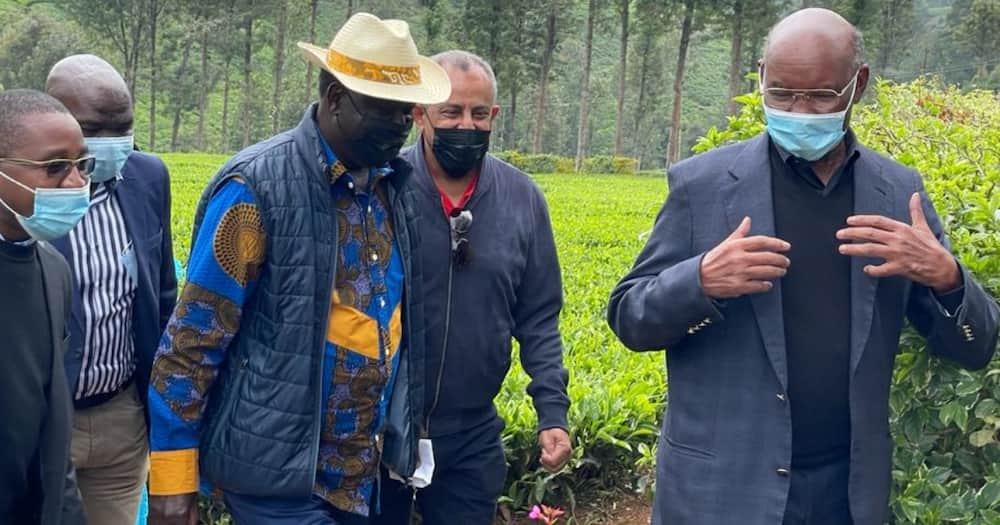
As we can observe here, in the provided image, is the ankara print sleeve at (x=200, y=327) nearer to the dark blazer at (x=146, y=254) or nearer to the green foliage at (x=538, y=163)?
the dark blazer at (x=146, y=254)

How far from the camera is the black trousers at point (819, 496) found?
2576mm

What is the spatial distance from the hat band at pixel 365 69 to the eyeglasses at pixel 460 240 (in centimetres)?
68

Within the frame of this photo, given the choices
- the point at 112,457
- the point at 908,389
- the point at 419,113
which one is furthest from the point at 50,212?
the point at 908,389

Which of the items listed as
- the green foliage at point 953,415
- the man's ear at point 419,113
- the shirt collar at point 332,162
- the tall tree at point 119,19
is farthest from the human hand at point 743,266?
the tall tree at point 119,19

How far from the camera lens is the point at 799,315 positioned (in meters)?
2.55

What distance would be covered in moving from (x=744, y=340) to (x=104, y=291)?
187 cm

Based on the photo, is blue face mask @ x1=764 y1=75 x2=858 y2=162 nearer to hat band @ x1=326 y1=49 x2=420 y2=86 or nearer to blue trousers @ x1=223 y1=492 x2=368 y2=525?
hat band @ x1=326 y1=49 x2=420 y2=86

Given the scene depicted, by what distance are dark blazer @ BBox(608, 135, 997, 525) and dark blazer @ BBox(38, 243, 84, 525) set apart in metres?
1.37

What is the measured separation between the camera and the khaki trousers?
3.25 metres

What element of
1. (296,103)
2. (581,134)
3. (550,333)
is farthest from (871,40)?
(550,333)

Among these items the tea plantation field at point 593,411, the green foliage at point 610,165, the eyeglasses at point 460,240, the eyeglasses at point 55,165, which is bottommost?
the green foliage at point 610,165

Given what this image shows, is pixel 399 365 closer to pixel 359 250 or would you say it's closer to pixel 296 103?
pixel 359 250

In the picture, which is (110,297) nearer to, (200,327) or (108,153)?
(108,153)

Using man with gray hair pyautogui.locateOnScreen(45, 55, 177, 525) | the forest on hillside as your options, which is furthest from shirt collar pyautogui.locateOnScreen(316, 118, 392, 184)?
the forest on hillside
